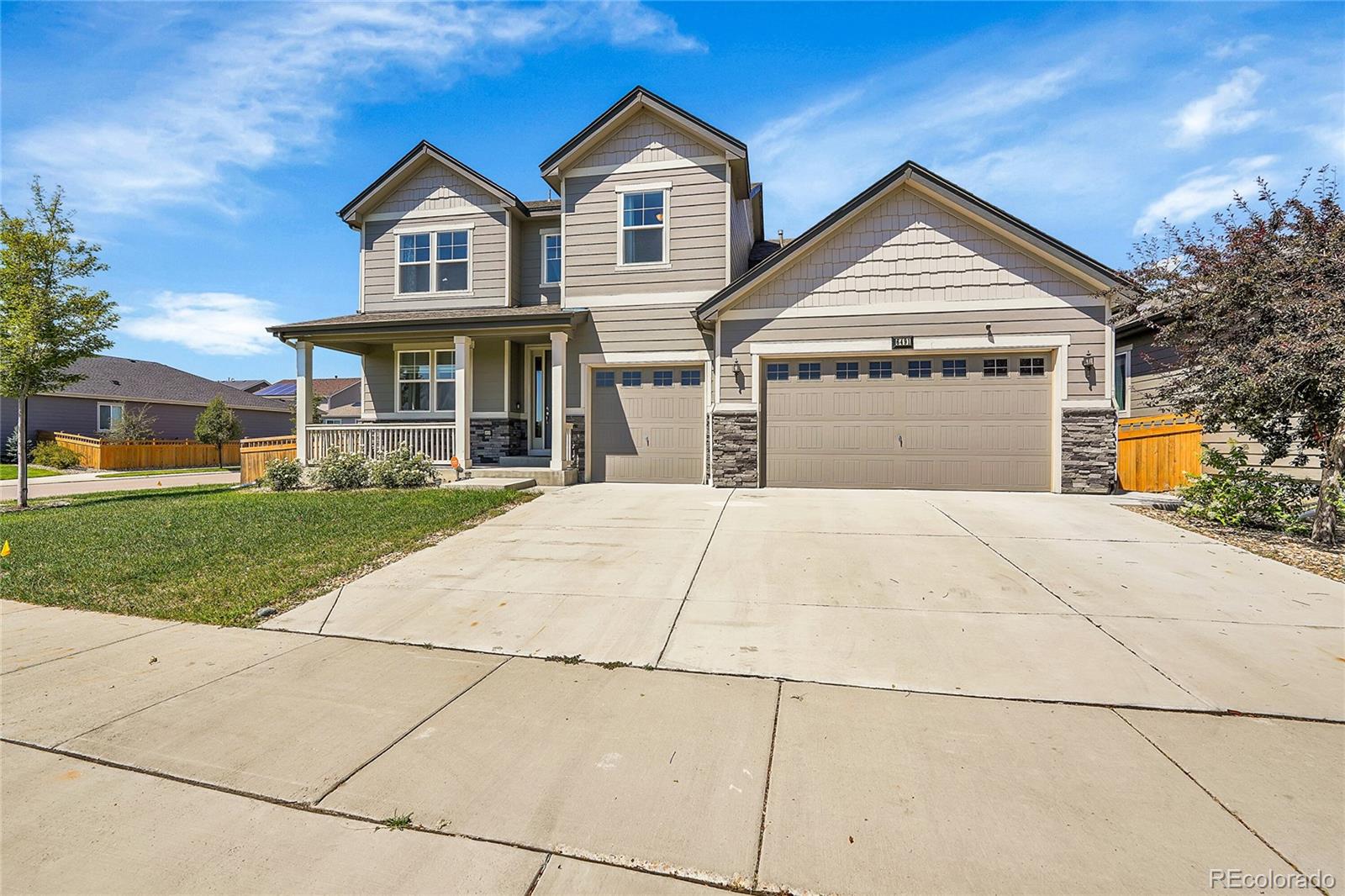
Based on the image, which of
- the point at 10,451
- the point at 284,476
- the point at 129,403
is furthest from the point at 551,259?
the point at 129,403

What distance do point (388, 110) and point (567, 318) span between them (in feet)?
22.0

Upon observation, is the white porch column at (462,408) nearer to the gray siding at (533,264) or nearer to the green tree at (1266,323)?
the gray siding at (533,264)

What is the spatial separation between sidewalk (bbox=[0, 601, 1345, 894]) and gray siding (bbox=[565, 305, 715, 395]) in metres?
9.06

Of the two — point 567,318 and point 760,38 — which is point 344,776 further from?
point 760,38

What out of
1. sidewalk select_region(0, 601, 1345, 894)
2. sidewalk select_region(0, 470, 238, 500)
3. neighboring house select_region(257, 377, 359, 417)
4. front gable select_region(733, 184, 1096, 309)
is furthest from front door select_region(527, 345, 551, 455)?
neighboring house select_region(257, 377, 359, 417)

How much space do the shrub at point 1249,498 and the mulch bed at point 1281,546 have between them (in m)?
0.18

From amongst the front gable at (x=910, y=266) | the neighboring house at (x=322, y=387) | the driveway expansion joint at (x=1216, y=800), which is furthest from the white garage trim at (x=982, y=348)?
the neighboring house at (x=322, y=387)

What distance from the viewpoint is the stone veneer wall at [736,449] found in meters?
11.1

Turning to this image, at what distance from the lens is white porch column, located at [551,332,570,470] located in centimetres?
1146

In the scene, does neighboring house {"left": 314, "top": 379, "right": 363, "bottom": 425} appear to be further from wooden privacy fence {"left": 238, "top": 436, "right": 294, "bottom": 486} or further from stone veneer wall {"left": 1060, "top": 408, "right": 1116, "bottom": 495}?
stone veneer wall {"left": 1060, "top": 408, "right": 1116, "bottom": 495}

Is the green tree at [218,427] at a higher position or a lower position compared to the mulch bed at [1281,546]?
higher

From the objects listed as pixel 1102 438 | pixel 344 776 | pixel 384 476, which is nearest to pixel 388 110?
pixel 384 476

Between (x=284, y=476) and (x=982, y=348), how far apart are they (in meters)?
13.6

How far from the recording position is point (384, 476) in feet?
36.4
